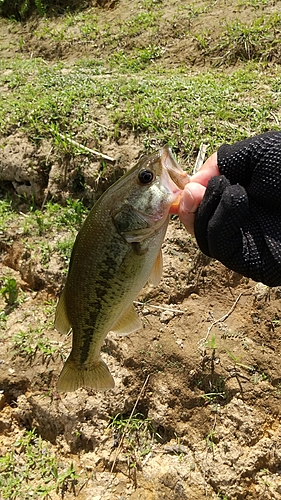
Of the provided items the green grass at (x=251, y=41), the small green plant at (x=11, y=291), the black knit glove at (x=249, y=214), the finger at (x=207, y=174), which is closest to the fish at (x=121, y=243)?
the finger at (x=207, y=174)

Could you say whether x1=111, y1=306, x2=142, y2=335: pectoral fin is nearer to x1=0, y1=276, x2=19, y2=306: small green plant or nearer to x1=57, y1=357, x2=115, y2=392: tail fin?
x1=57, y1=357, x2=115, y2=392: tail fin

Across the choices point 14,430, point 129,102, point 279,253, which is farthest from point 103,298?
point 129,102

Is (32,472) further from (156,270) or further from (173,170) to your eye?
(173,170)

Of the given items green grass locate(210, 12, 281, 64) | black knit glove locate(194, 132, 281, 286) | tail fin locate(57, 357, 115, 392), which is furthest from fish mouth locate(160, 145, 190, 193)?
green grass locate(210, 12, 281, 64)

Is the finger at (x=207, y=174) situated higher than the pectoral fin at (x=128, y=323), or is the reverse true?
the finger at (x=207, y=174)

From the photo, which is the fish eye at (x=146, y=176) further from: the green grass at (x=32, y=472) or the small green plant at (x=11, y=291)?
the small green plant at (x=11, y=291)

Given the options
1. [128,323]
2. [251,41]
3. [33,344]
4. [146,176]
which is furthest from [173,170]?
[251,41]

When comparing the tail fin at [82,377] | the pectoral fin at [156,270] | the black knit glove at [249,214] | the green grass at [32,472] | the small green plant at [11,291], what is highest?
the black knit glove at [249,214]
